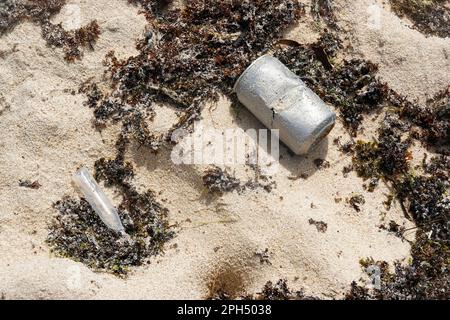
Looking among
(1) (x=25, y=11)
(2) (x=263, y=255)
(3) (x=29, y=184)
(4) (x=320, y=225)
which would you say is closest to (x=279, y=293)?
(2) (x=263, y=255)

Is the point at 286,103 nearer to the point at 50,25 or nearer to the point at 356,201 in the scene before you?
the point at 356,201

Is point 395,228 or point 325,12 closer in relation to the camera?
point 395,228

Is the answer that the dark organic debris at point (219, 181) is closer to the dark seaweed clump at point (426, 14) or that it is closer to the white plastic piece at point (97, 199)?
the white plastic piece at point (97, 199)

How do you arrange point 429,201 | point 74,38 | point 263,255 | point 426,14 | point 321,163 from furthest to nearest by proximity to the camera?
point 426,14
point 74,38
point 321,163
point 429,201
point 263,255

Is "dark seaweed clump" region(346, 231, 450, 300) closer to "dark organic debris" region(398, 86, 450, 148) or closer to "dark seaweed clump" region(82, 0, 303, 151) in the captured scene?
"dark organic debris" region(398, 86, 450, 148)

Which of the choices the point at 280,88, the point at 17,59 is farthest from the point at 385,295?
the point at 17,59

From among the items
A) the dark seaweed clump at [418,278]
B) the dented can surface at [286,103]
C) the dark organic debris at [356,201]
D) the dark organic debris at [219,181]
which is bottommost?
the dark seaweed clump at [418,278]

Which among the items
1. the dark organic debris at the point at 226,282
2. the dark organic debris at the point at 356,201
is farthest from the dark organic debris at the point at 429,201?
the dark organic debris at the point at 226,282
